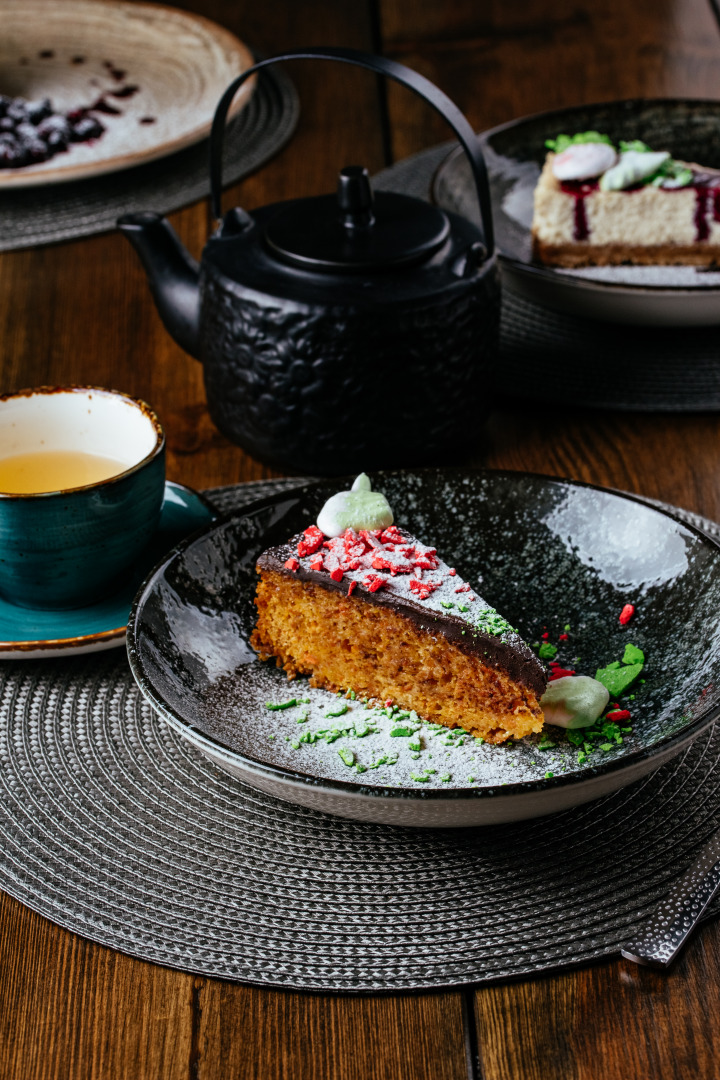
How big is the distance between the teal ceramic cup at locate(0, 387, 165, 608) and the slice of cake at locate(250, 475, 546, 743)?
6.6 inches

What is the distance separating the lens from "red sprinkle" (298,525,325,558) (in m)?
1.29

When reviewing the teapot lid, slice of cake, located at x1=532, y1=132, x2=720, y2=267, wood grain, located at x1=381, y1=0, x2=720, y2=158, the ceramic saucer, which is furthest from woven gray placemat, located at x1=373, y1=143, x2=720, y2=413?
wood grain, located at x1=381, y1=0, x2=720, y2=158

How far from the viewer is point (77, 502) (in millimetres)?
1267

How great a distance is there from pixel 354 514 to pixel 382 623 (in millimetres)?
126

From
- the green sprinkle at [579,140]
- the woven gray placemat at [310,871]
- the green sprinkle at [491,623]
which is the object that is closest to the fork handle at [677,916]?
the woven gray placemat at [310,871]

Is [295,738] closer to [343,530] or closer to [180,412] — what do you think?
[343,530]

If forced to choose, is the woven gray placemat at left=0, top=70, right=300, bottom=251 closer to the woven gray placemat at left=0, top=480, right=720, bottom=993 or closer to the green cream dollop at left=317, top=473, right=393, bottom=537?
the green cream dollop at left=317, top=473, right=393, bottom=537

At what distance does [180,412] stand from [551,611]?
753 millimetres

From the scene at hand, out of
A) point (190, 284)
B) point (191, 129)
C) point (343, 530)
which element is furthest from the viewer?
point (191, 129)

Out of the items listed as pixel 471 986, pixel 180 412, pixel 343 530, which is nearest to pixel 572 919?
pixel 471 986

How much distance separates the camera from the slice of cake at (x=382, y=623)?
120 cm

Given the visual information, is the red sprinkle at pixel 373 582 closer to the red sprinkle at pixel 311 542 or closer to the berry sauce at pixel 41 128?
the red sprinkle at pixel 311 542

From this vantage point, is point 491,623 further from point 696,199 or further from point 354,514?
point 696,199

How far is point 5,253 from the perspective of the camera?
7.23ft
